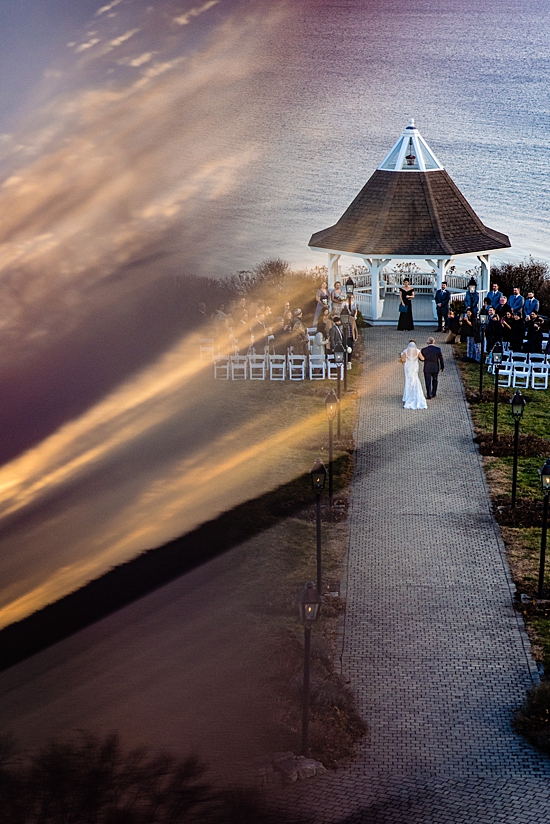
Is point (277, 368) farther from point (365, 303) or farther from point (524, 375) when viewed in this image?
point (524, 375)

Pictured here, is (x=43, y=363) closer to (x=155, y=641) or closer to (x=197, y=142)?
(x=155, y=641)

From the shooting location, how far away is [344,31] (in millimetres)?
127188

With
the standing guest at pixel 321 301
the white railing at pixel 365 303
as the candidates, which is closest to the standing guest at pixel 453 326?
the white railing at pixel 365 303

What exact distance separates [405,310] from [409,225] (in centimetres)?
255

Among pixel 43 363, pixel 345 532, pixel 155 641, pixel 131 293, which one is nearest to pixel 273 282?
pixel 131 293

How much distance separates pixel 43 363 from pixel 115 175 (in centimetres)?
3302

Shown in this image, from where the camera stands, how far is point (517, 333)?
89.8 feet

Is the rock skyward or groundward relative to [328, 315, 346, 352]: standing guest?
groundward

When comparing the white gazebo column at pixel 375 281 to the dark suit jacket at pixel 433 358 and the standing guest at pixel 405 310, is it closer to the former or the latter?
the standing guest at pixel 405 310

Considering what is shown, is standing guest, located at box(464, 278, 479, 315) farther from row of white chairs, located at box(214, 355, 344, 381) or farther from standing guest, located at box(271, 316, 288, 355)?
standing guest, located at box(271, 316, 288, 355)

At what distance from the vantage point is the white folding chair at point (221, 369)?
90.9 ft

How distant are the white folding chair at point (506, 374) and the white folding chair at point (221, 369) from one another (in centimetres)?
635

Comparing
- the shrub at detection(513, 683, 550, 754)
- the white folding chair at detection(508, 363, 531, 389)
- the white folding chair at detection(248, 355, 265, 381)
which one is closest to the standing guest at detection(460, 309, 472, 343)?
the white folding chair at detection(508, 363, 531, 389)

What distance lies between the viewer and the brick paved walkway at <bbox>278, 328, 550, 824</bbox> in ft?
38.2
